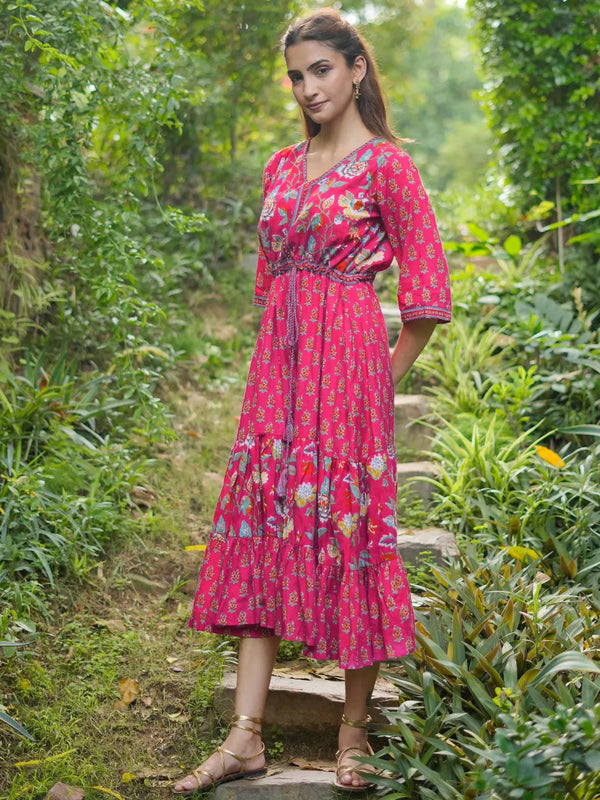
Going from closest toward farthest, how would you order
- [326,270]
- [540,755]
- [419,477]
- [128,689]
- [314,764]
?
[540,755], [326,270], [314,764], [128,689], [419,477]

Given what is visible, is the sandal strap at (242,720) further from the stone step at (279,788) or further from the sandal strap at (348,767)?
the sandal strap at (348,767)

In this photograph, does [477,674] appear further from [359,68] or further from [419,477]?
Answer: [359,68]

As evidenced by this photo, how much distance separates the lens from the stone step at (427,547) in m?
3.42

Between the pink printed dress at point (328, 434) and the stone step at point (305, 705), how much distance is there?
1.34 feet

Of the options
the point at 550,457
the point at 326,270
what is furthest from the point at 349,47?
the point at 550,457

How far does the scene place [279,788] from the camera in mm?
2375

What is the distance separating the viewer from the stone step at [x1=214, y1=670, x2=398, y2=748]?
2.71m

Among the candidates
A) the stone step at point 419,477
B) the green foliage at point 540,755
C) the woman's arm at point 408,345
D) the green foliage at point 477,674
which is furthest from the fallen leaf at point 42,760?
the stone step at point 419,477

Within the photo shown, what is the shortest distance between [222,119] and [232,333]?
1443 millimetres

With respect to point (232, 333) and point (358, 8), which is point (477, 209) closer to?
point (232, 333)

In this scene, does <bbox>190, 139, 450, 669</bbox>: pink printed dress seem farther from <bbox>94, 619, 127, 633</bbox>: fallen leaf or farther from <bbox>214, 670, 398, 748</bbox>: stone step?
<bbox>94, 619, 127, 633</bbox>: fallen leaf

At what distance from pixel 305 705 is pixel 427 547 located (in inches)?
36.8

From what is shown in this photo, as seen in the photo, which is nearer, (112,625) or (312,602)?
(312,602)

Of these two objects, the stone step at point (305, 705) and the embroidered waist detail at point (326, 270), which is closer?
the embroidered waist detail at point (326, 270)
